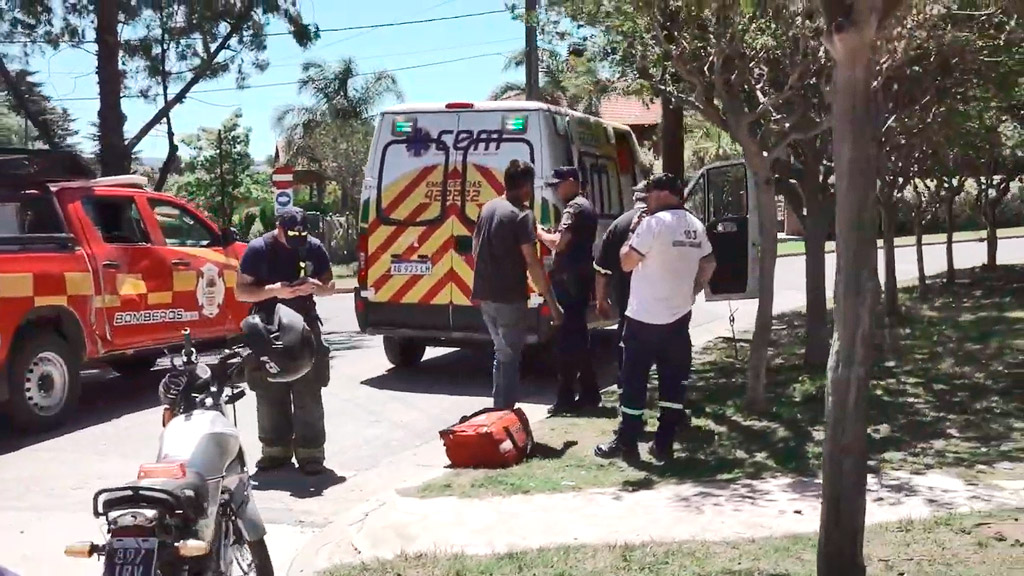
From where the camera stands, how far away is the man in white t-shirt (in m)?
7.19

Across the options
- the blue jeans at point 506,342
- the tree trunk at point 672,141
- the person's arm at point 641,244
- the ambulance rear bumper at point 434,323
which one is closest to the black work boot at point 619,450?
the blue jeans at point 506,342

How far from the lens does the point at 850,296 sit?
4191 mm

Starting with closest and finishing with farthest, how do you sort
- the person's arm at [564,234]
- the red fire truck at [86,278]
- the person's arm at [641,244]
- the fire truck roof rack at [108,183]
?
the person's arm at [641,244] → the red fire truck at [86,278] → the person's arm at [564,234] → the fire truck roof rack at [108,183]

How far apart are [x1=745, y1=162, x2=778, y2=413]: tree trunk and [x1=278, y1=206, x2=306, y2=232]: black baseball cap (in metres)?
3.50

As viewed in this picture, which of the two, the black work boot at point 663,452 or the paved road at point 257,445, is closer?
the paved road at point 257,445

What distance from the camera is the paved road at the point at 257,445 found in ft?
21.2

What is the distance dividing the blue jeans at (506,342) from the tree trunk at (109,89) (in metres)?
9.62

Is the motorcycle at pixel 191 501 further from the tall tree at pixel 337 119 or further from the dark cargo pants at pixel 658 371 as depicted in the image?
the tall tree at pixel 337 119

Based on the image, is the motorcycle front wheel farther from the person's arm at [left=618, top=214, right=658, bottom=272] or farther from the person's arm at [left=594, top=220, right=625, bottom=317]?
the person's arm at [left=594, top=220, right=625, bottom=317]

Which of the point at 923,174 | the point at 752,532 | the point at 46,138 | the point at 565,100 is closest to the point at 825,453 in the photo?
the point at 752,532

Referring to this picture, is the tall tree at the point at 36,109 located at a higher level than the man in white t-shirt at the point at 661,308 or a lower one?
higher

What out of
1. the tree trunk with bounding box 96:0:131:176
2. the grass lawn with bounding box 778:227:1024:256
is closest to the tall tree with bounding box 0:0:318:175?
the tree trunk with bounding box 96:0:131:176

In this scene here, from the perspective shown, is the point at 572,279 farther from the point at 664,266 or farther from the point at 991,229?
the point at 991,229

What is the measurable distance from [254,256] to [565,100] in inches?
867
